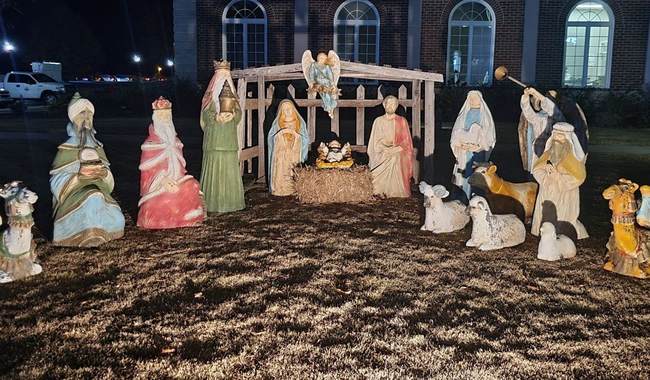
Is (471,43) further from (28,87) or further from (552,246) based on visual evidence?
(28,87)

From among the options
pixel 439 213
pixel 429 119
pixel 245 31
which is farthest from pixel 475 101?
pixel 245 31

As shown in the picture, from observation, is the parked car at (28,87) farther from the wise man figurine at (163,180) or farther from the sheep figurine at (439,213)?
the sheep figurine at (439,213)

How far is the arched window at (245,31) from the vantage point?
841 inches

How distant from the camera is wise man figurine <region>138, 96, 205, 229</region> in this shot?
23.3ft

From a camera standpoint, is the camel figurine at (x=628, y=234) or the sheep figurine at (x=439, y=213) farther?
the sheep figurine at (x=439, y=213)

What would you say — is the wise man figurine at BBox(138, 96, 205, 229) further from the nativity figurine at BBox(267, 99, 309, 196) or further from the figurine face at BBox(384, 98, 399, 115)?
the figurine face at BBox(384, 98, 399, 115)

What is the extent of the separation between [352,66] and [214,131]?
2.48m

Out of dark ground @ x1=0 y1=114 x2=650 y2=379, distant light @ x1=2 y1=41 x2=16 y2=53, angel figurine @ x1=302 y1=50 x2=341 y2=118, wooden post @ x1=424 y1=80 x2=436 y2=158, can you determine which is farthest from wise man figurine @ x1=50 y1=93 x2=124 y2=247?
distant light @ x1=2 y1=41 x2=16 y2=53

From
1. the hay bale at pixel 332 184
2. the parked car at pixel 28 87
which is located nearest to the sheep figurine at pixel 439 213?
the hay bale at pixel 332 184

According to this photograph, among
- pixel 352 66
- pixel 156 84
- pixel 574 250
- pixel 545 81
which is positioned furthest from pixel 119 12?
pixel 574 250

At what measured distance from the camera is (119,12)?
50.8 metres

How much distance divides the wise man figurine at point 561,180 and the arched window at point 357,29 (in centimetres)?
1492

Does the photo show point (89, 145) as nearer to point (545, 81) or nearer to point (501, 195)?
point (501, 195)

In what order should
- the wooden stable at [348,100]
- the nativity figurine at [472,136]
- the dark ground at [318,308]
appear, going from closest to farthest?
the dark ground at [318,308]
the nativity figurine at [472,136]
the wooden stable at [348,100]
